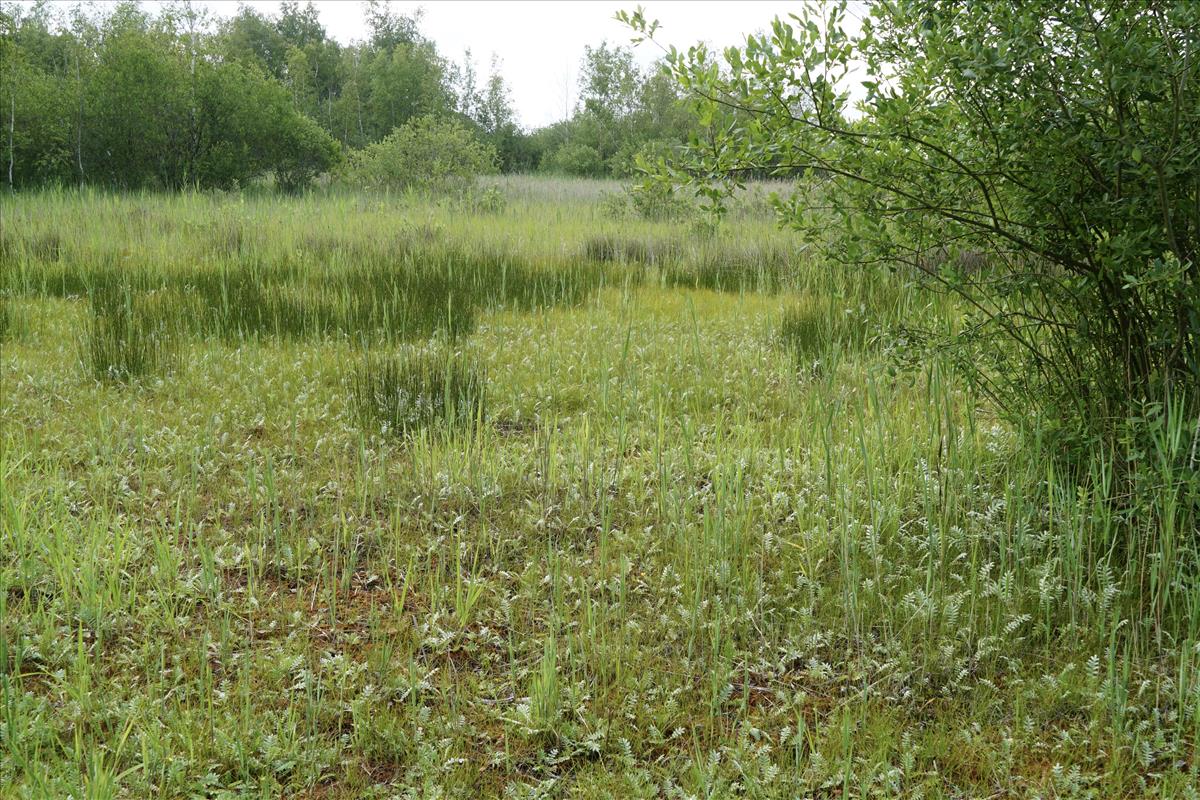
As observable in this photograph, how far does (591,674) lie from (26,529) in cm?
250

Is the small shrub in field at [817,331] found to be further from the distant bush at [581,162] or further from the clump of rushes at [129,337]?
the distant bush at [581,162]

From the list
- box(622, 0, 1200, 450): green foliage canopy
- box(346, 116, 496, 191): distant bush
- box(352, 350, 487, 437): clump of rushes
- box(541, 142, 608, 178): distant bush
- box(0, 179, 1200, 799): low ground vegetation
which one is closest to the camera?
box(0, 179, 1200, 799): low ground vegetation

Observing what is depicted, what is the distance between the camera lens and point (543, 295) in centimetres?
766

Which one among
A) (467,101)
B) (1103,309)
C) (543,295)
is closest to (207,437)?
(543,295)

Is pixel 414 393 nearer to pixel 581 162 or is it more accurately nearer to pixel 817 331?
pixel 817 331

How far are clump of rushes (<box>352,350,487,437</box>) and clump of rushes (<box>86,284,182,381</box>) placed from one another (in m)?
1.50

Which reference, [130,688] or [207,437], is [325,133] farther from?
[130,688]

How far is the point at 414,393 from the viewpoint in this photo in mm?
5141

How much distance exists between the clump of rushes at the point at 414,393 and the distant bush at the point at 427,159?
1140 centimetres

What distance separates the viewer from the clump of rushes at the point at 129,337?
5.77 m

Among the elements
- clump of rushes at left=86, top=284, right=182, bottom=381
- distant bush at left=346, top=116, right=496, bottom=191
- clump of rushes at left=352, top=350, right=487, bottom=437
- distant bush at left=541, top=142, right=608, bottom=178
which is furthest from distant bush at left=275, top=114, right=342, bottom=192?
A: clump of rushes at left=352, top=350, right=487, bottom=437

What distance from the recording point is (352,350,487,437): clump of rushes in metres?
4.93

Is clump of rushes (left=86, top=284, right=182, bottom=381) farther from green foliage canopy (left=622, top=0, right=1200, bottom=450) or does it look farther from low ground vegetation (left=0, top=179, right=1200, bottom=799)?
green foliage canopy (left=622, top=0, right=1200, bottom=450)

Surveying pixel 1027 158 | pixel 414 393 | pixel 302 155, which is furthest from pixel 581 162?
pixel 1027 158
